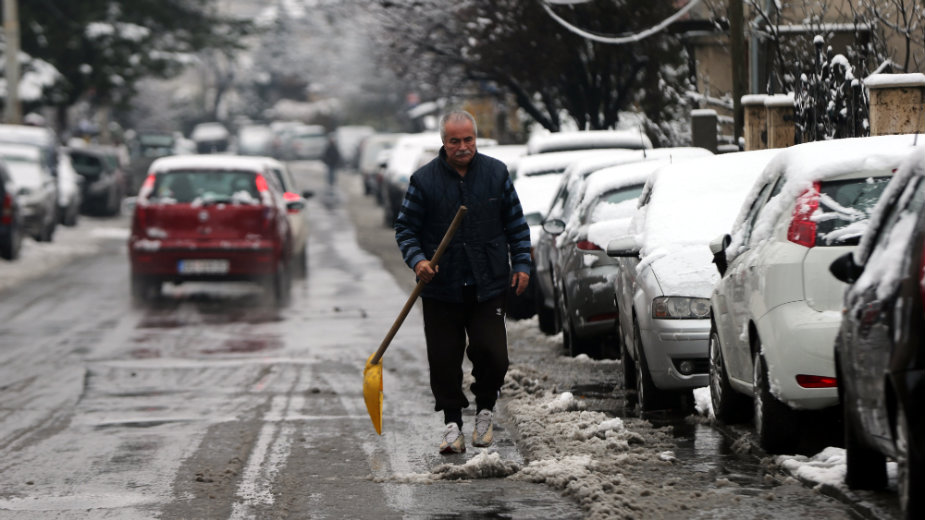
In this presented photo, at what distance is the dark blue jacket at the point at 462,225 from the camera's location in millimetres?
8688

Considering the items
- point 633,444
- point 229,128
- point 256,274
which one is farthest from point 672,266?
point 229,128

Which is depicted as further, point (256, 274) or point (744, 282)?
point (256, 274)

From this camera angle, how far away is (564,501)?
7.55 m

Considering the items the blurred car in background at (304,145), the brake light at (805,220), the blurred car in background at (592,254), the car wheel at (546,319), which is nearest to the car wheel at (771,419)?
the brake light at (805,220)

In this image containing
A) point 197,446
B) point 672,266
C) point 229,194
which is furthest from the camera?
point 229,194

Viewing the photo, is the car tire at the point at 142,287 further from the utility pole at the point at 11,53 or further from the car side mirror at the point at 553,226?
the utility pole at the point at 11,53

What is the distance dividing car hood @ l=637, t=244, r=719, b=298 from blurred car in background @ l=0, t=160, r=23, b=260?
56.7 feet

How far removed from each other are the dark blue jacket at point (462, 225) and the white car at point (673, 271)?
1.43 m

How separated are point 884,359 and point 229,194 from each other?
14204 mm

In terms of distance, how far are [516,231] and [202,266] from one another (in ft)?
37.1

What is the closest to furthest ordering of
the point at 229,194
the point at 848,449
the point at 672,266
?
the point at 848,449, the point at 672,266, the point at 229,194

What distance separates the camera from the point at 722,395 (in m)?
9.29

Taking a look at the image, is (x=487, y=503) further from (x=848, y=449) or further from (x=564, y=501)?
(x=848, y=449)

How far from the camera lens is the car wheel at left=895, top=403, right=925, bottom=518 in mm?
5887
